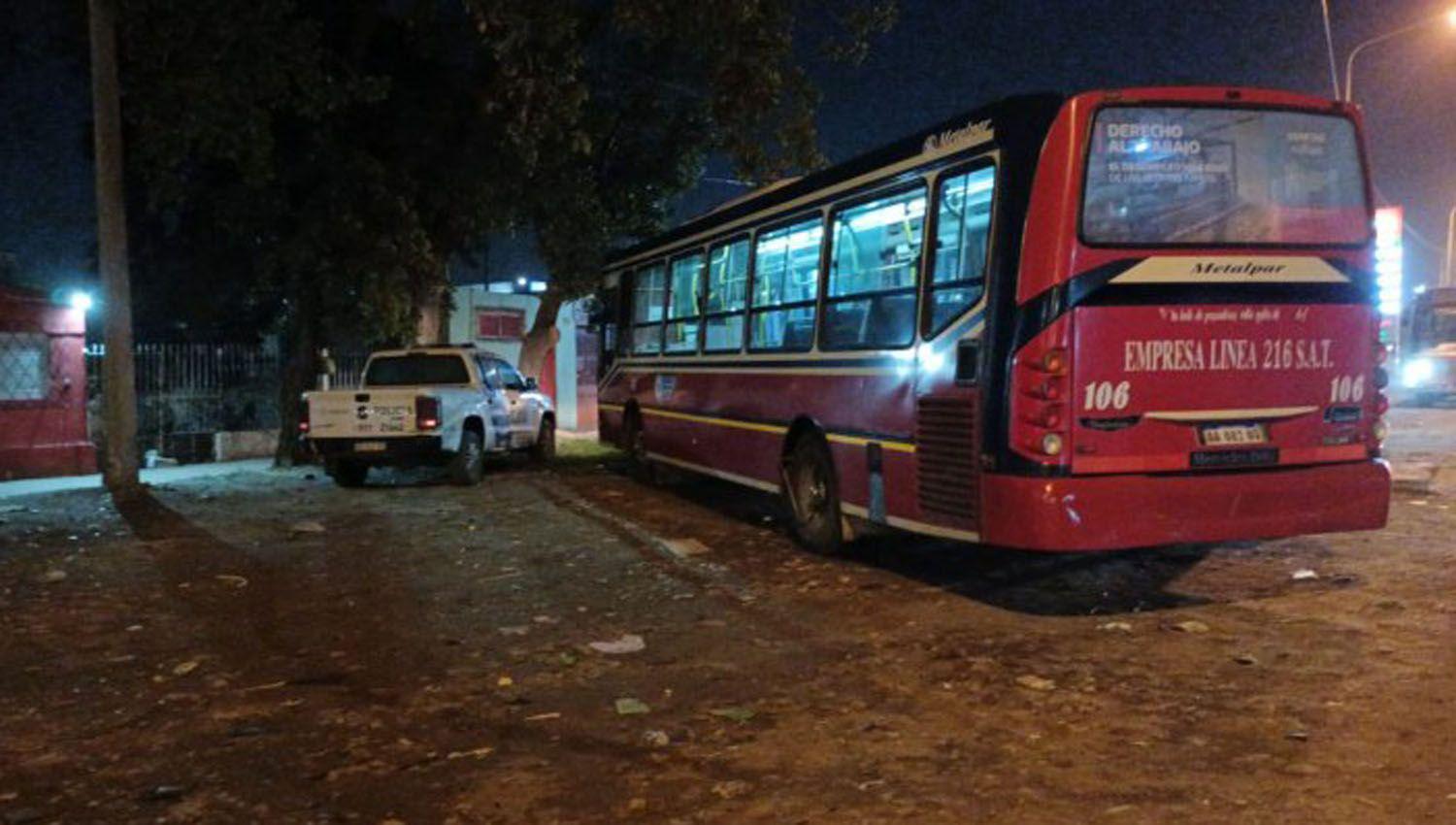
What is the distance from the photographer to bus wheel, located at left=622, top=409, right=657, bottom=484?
1448cm

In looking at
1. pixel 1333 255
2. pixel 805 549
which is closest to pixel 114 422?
pixel 805 549

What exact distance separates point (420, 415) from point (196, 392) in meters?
6.83

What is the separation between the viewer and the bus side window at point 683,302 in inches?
487

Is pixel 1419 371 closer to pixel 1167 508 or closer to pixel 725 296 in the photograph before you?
pixel 725 296

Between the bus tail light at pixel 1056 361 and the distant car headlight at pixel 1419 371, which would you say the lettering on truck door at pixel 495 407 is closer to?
the bus tail light at pixel 1056 361

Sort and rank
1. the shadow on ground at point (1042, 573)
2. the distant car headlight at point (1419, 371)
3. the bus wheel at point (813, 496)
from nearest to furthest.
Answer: the shadow on ground at point (1042, 573) → the bus wheel at point (813, 496) → the distant car headlight at point (1419, 371)

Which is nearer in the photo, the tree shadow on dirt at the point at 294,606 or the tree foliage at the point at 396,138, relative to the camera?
the tree shadow on dirt at the point at 294,606

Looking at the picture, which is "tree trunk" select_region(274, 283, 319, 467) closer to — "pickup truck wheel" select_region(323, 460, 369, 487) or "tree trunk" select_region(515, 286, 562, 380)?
"pickup truck wheel" select_region(323, 460, 369, 487)

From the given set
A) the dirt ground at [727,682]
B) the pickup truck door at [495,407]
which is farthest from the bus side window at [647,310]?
the dirt ground at [727,682]

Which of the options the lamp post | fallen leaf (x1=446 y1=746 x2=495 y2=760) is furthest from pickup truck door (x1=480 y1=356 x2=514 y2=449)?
the lamp post

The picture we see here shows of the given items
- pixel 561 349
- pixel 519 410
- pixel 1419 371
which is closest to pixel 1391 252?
pixel 1419 371

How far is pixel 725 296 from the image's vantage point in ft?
37.7

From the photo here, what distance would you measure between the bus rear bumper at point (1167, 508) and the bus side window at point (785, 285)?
10.3 ft

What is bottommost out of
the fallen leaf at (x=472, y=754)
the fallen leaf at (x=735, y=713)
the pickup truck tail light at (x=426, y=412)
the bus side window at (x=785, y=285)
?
the fallen leaf at (x=472, y=754)
